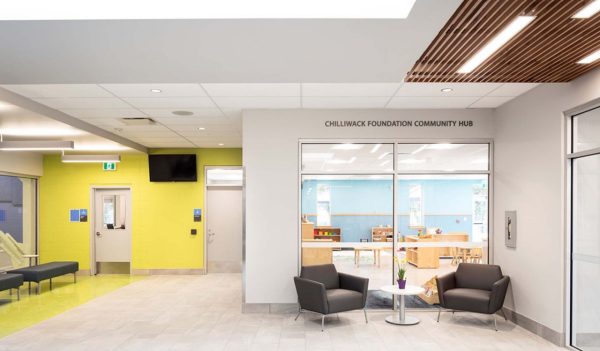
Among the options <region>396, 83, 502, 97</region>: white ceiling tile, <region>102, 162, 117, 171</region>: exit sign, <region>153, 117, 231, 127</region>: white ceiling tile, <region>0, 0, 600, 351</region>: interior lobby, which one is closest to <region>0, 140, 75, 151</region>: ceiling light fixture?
<region>0, 0, 600, 351</region>: interior lobby

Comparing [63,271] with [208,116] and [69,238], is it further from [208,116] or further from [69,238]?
→ [208,116]

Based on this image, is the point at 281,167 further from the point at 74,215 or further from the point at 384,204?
the point at 74,215

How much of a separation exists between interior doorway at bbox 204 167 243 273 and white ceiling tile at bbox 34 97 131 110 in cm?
501

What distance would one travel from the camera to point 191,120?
821 cm

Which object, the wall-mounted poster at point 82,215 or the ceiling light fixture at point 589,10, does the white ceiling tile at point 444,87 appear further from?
the wall-mounted poster at point 82,215

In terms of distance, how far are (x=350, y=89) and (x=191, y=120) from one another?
325 centimetres

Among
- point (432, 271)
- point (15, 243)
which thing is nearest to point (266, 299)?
point (432, 271)

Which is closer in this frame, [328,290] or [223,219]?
[328,290]

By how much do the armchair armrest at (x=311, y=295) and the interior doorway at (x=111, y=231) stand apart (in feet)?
22.0

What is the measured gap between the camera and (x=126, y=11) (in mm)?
3852

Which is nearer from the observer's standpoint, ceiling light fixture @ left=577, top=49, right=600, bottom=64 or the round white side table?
ceiling light fixture @ left=577, top=49, right=600, bottom=64

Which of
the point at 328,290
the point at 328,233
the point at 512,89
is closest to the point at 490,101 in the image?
the point at 512,89

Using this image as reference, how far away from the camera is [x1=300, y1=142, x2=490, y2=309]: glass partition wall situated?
24.8 ft

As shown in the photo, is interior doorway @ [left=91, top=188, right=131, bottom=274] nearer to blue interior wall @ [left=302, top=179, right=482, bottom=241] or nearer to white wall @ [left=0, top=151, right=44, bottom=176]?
white wall @ [left=0, top=151, right=44, bottom=176]
